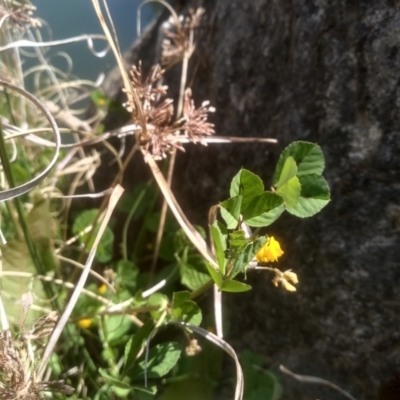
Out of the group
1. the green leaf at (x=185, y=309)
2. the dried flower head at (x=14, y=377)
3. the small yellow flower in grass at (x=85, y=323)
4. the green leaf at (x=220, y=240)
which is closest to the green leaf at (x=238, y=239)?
the green leaf at (x=220, y=240)

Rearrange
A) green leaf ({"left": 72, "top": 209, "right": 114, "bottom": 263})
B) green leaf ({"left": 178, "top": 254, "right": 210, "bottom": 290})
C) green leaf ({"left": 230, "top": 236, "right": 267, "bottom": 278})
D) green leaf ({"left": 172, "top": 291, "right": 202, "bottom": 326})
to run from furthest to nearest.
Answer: green leaf ({"left": 72, "top": 209, "right": 114, "bottom": 263}) < green leaf ({"left": 178, "top": 254, "right": 210, "bottom": 290}) < green leaf ({"left": 172, "top": 291, "right": 202, "bottom": 326}) < green leaf ({"left": 230, "top": 236, "right": 267, "bottom": 278})

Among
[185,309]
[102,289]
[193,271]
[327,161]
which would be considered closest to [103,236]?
[102,289]

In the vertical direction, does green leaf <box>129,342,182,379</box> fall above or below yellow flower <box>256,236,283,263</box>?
below

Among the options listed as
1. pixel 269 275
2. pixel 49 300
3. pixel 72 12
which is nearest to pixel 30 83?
pixel 72 12

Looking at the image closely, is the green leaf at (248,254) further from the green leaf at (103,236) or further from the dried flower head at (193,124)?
the green leaf at (103,236)

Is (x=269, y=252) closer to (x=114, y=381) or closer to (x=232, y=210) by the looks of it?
(x=232, y=210)

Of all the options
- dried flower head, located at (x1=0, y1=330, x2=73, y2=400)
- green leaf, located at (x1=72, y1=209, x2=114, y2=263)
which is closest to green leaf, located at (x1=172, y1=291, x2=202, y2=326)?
dried flower head, located at (x1=0, y1=330, x2=73, y2=400)

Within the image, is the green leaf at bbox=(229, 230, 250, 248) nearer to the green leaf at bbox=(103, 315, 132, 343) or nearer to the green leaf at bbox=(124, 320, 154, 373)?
the green leaf at bbox=(124, 320, 154, 373)
